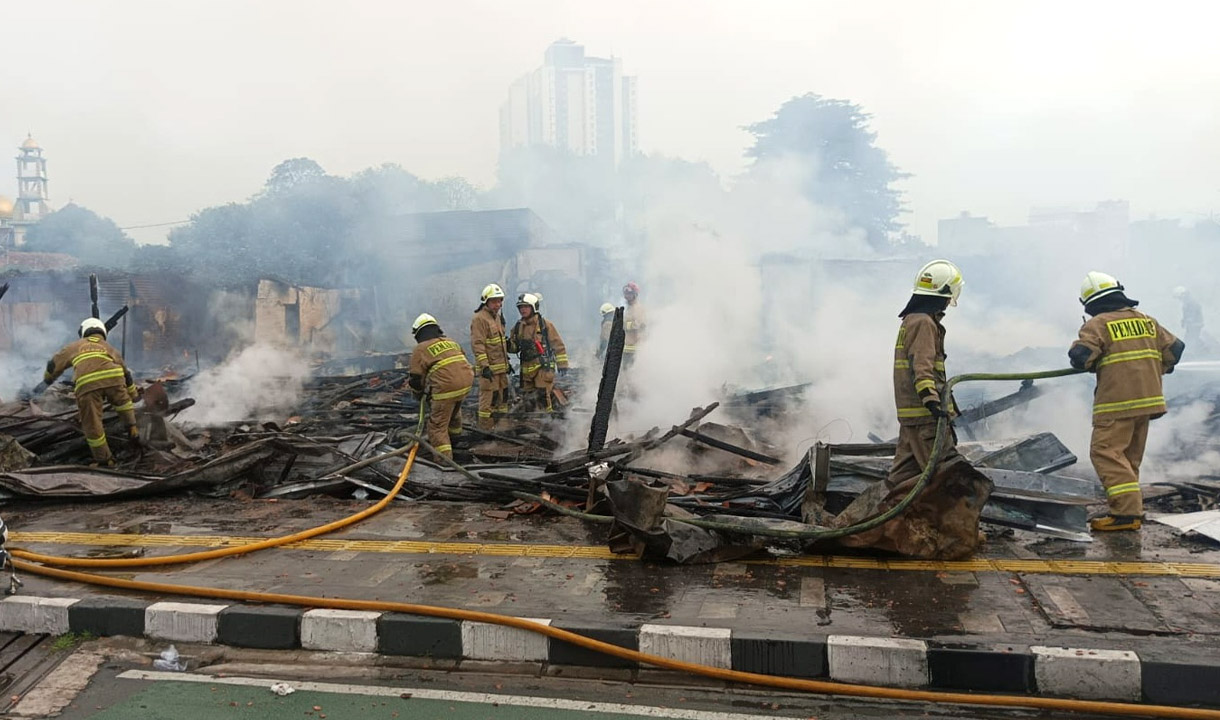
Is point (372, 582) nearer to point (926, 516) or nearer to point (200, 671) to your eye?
point (200, 671)

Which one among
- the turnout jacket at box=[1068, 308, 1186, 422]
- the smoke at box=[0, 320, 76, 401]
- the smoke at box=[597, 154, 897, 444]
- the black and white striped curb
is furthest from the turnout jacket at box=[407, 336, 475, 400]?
the smoke at box=[0, 320, 76, 401]

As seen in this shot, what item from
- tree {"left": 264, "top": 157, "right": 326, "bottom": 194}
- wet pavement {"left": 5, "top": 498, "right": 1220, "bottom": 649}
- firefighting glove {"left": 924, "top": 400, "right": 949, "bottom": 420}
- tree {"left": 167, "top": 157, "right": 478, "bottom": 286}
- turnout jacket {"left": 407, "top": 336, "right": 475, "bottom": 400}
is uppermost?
tree {"left": 264, "top": 157, "right": 326, "bottom": 194}

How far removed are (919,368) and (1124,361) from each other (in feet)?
4.80

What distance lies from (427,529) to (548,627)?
8.00ft

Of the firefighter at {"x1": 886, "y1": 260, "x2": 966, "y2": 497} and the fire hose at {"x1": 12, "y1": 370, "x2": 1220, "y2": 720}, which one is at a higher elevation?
the firefighter at {"x1": 886, "y1": 260, "x2": 966, "y2": 497}

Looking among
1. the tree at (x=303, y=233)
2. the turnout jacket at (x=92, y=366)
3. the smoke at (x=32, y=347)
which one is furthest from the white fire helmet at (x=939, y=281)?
the tree at (x=303, y=233)

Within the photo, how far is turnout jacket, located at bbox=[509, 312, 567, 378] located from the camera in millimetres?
11422

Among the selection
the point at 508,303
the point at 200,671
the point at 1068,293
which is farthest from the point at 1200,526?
the point at 508,303

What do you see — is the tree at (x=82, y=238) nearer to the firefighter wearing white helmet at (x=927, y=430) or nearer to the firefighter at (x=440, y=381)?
the firefighter at (x=440, y=381)

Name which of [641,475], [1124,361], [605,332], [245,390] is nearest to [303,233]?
[245,390]

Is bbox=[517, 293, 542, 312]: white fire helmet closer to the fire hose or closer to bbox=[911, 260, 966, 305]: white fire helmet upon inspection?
the fire hose

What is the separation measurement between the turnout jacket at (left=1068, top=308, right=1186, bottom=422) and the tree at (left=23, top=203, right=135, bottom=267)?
3168 centimetres

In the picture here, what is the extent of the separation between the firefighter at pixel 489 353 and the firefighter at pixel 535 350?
0.31 m

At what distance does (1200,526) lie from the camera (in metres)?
5.57
